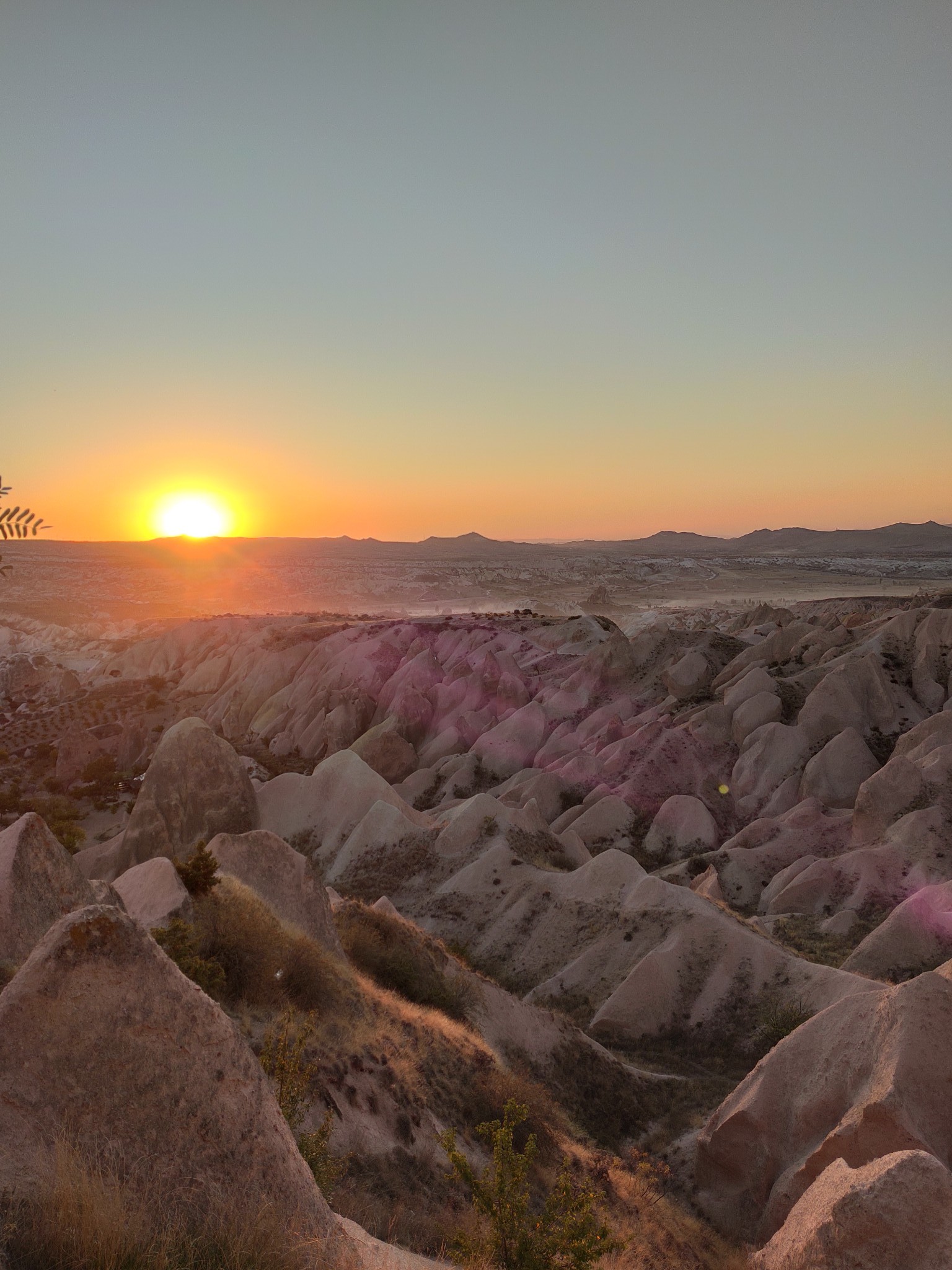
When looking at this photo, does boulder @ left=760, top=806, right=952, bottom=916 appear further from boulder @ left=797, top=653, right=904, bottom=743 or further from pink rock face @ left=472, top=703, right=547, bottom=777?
pink rock face @ left=472, top=703, right=547, bottom=777

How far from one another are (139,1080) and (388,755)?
3922 cm

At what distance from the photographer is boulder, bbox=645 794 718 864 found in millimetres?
33938

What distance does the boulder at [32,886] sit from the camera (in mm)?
9352

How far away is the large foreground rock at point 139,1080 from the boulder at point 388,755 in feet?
125

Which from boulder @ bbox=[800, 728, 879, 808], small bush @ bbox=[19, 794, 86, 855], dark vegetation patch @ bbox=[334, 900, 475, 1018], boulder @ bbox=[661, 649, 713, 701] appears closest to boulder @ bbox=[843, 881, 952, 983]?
dark vegetation patch @ bbox=[334, 900, 475, 1018]

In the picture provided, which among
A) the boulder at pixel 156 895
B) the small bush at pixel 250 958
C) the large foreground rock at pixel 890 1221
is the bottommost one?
the large foreground rock at pixel 890 1221

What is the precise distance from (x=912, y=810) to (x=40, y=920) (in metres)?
28.7

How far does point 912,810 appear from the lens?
28266 mm

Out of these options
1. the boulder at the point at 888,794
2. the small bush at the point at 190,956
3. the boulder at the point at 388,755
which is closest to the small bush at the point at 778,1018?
the boulder at the point at 888,794

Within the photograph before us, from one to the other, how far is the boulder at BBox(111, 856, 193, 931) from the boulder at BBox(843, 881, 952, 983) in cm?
1858

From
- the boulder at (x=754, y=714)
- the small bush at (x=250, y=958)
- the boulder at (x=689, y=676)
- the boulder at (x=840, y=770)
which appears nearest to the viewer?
the small bush at (x=250, y=958)

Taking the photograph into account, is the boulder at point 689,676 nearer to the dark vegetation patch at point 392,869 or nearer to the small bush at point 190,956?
the dark vegetation patch at point 392,869

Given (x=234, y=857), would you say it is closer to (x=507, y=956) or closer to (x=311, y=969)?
(x=311, y=969)

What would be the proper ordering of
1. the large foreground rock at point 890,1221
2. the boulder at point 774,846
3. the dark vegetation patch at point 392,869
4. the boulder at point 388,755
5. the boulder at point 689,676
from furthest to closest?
the boulder at point 689,676 → the boulder at point 388,755 → the boulder at point 774,846 → the dark vegetation patch at point 392,869 → the large foreground rock at point 890,1221
